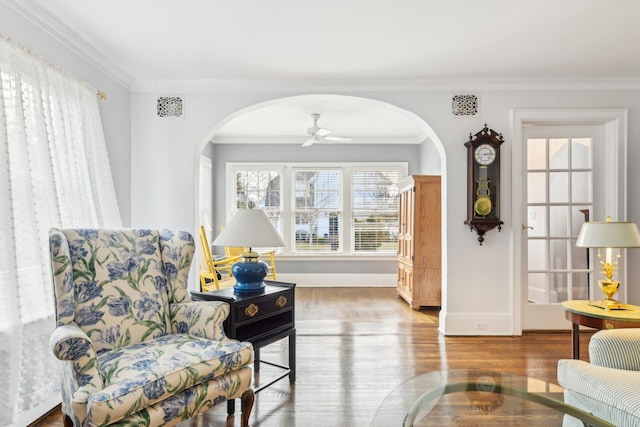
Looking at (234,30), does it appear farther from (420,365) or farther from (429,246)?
(429,246)

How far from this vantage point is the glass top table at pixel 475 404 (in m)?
1.53

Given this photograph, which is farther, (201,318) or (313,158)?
(313,158)

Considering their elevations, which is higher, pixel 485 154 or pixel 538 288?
pixel 485 154

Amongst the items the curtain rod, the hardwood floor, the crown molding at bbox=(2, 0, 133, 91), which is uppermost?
the crown molding at bbox=(2, 0, 133, 91)

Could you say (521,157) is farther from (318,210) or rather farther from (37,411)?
(37,411)

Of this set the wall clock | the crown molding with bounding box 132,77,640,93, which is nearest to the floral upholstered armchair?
the crown molding with bounding box 132,77,640,93

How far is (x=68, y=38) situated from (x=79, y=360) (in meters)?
2.33

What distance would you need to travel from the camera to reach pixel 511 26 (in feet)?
9.34

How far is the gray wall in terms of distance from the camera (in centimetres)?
683

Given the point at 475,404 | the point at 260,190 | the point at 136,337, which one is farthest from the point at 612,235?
the point at 260,190

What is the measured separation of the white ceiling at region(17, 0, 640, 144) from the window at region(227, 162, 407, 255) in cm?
297

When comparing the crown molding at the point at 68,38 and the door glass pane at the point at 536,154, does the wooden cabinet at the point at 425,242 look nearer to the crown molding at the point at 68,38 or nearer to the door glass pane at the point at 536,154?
the door glass pane at the point at 536,154

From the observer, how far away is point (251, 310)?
2604 millimetres

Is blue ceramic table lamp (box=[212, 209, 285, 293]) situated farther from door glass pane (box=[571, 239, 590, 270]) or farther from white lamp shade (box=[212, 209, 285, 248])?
door glass pane (box=[571, 239, 590, 270])
